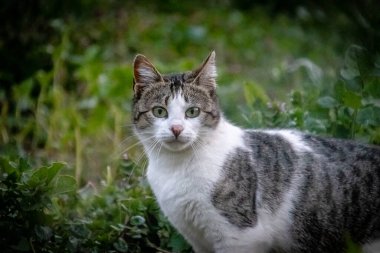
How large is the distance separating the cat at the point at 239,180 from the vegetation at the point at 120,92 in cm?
41

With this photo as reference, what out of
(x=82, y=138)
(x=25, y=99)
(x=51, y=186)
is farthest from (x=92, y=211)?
(x=25, y=99)

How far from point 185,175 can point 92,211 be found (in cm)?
96

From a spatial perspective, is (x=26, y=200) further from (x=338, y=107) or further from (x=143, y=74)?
(x=338, y=107)

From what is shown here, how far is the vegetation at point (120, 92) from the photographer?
3457 millimetres

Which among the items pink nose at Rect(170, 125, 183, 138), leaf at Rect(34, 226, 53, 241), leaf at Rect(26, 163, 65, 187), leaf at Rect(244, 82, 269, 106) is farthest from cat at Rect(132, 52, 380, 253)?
leaf at Rect(244, 82, 269, 106)

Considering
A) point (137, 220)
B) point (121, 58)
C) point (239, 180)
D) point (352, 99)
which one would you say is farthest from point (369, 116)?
point (121, 58)

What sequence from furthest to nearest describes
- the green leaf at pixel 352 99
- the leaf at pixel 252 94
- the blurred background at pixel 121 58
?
1. the blurred background at pixel 121 58
2. the leaf at pixel 252 94
3. the green leaf at pixel 352 99

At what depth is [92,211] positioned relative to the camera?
4094 mm

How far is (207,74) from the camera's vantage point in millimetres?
3477

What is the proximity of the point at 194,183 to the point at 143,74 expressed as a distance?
1.99ft

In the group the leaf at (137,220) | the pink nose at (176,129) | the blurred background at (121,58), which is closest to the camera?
the pink nose at (176,129)

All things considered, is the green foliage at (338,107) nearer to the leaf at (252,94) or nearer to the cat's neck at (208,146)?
the leaf at (252,94)

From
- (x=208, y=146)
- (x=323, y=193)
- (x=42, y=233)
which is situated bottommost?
(x=42, y=233)

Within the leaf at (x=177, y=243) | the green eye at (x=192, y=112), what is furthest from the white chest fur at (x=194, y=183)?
the leaf at (x=177, y=243)
